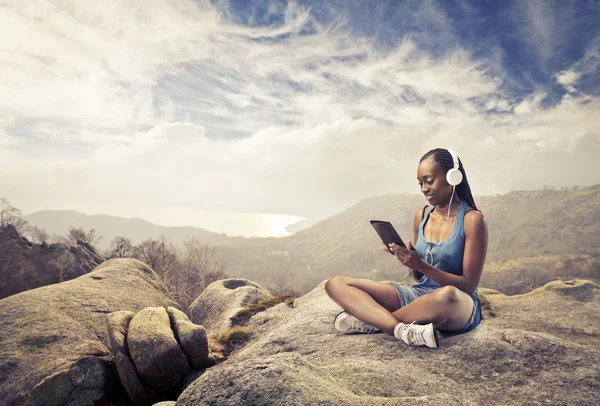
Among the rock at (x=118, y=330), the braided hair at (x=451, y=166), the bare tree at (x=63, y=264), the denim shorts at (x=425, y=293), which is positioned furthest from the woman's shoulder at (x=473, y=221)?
the bare tree at (x=63, y=264)

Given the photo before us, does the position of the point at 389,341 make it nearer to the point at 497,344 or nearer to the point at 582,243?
the point at 497,344

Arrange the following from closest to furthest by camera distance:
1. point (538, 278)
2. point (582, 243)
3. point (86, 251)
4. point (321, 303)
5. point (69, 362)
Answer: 1. point (69, 362)
2. point (321, 303)
3. point (86, 251)
4. point (538, 278)
5. point (582, 243)

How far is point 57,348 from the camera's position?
9531mm

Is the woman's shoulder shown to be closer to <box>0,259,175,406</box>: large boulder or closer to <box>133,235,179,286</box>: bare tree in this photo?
<box>0,259,175,406</box>: large boulder

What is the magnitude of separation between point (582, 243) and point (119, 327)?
369 ft

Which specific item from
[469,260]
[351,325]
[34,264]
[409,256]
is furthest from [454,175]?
[34,264]

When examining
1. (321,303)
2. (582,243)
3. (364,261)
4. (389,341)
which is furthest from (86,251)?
(582,243)

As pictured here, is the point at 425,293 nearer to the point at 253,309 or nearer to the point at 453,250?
the point at 453,250

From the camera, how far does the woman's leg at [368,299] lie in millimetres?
6551

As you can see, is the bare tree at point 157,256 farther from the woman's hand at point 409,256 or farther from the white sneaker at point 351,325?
the woman's hand at point 409,256

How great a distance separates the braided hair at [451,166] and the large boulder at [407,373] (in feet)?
8.72

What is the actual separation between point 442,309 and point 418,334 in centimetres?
71

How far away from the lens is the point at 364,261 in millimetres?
119875

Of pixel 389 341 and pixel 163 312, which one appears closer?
pixel 389 341
